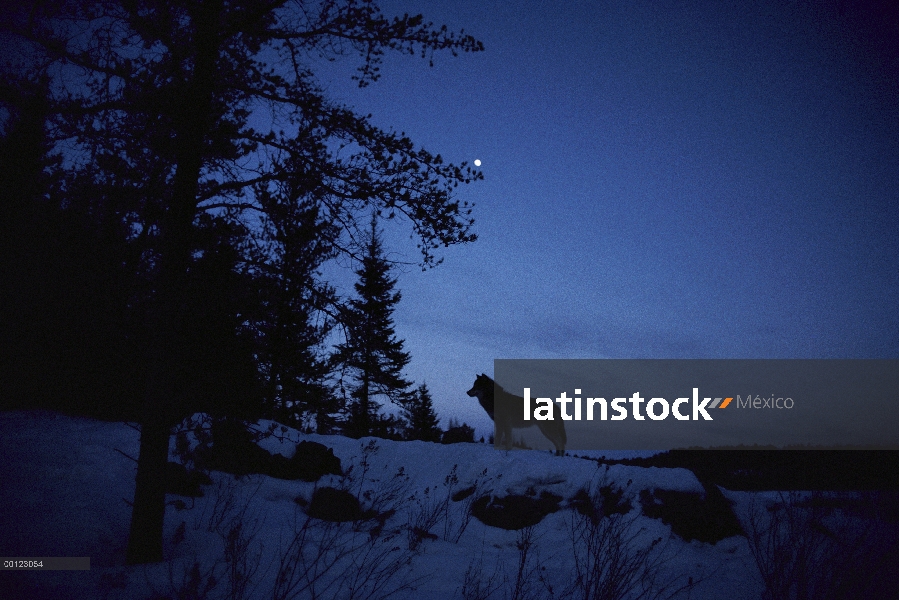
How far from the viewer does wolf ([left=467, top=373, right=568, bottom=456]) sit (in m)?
11.2

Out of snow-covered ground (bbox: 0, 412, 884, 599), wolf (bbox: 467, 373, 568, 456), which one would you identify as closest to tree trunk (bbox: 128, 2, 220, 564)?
snow-covered ground (bbox: 0, 412, 884, 599)

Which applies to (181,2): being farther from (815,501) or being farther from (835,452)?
(835,452)

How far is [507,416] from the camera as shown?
37.1 ft

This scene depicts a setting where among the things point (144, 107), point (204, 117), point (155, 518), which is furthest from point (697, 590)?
point (144, 107)

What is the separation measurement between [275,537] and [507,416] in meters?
7.22

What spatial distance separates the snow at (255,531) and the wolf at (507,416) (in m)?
1.69

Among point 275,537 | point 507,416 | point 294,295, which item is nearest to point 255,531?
point 275,537

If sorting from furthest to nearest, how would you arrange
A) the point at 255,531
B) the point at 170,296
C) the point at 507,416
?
the point at 507,416 < the point at 255,531 < the point at 170,296

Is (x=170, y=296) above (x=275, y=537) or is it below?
above

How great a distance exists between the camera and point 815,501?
18.9ft

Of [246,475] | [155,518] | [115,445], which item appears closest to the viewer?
[155,518]

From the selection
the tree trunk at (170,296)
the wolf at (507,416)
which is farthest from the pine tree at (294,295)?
the wolf at (507,416)

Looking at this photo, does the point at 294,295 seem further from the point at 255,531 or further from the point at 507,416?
the point at 507,416

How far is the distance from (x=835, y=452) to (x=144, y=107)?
17.5 meters
